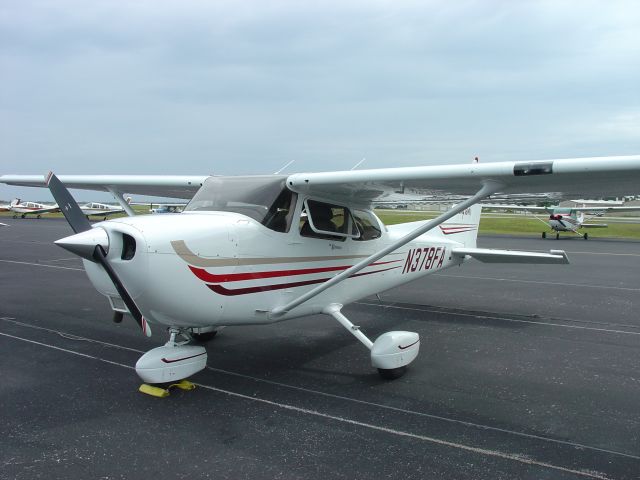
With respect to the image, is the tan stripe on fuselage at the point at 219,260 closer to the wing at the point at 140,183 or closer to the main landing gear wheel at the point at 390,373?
the main landing gear wheel at the point at 390,373

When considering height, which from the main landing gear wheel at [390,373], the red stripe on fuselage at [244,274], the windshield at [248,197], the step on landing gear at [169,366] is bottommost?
the main landing gear wheel at [390,373]

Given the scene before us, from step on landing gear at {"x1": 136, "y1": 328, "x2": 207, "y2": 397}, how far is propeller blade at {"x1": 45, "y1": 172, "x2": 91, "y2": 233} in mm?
1258

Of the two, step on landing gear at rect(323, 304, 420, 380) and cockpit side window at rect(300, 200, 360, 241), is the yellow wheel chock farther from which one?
cockpit side window at rect(300, 200, 360, 241)

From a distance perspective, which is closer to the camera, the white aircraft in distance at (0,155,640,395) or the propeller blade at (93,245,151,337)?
the propeller blade at (93,245,151,337)

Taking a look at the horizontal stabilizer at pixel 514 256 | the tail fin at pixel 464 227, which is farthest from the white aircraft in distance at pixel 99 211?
the horizontal stabilizer at pixel 514 256

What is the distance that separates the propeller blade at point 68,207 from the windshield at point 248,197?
0.98 metres

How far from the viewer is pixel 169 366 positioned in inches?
181

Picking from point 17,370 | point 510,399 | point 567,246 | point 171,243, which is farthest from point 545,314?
point 567,246

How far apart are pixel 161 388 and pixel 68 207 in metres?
1.88

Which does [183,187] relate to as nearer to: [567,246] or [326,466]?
[326,466]

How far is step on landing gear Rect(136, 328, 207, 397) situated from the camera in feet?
14.9

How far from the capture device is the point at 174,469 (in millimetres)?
3357

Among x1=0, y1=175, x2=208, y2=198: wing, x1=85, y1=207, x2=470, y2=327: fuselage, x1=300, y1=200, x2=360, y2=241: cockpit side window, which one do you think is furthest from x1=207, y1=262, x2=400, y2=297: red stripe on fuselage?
x1=0, y1=175, x2=208, y2=198: wing

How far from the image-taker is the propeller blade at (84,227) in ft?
13.4
